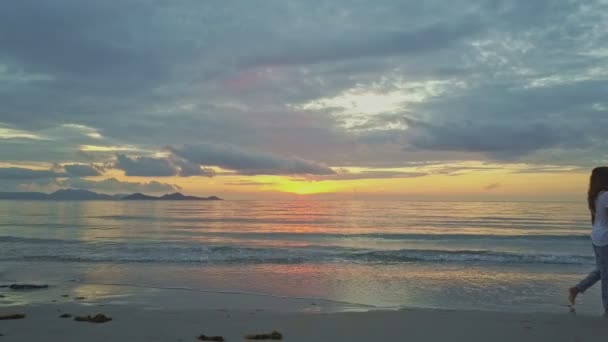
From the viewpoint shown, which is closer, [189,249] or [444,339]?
[444,339]

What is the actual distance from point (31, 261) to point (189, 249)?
6.91 m

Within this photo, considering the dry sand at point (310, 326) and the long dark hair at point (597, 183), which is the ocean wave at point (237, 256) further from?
the long dark hair at point (597, 183)

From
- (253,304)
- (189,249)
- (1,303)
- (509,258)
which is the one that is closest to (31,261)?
(189,249)

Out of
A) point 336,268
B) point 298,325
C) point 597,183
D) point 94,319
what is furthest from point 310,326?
point 336,268

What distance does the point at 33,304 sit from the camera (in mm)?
9562

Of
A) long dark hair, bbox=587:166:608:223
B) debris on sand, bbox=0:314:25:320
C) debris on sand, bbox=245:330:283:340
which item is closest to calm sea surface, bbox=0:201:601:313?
long dark hair, bbox=587:166:608:223

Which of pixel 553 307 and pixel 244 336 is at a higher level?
pixel 244 336

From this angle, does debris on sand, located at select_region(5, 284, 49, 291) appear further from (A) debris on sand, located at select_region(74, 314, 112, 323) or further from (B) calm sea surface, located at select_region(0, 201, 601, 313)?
(A) debris on sand, located at select_region(74, 314, 112, 323)

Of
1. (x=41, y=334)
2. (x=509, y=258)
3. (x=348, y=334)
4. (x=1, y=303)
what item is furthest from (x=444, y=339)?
(x=509, y=258)

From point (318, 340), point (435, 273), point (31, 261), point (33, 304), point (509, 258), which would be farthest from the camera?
point (509, 258)

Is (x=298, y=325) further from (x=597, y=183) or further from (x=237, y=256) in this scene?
(x=237, y=256)

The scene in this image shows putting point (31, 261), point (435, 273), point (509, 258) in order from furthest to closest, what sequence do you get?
1. point (509, 258)
2. point (31, 261)
3. point (435, 273)

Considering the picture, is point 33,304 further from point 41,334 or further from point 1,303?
point 41,334

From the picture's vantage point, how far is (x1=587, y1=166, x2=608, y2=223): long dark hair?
24.8 feet
